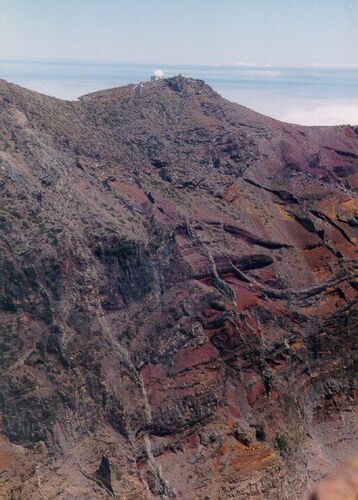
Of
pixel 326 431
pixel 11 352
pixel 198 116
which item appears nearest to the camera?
pixel 11 352

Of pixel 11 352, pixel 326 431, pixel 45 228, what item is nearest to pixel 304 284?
pixel 326 431

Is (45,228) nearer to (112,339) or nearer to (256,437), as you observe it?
(112,339)

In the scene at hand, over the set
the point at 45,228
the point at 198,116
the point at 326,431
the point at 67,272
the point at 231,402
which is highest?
the point at 198,116

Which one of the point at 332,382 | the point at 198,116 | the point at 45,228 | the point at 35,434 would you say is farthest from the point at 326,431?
the point at 198,116

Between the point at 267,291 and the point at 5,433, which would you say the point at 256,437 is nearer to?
the point at 267,291

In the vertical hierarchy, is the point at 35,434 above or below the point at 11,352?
below

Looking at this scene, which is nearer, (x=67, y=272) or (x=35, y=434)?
(x=35, y=434)

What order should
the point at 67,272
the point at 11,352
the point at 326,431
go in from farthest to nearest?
the point at 326,431
the point at 67,272
the point at 11,352
